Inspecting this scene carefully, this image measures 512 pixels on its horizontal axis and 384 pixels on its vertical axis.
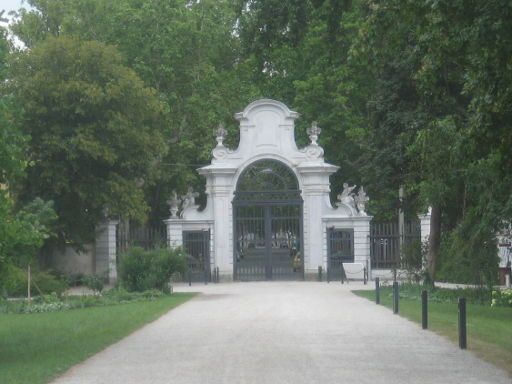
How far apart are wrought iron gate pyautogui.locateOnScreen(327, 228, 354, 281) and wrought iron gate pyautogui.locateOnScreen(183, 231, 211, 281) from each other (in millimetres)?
4761

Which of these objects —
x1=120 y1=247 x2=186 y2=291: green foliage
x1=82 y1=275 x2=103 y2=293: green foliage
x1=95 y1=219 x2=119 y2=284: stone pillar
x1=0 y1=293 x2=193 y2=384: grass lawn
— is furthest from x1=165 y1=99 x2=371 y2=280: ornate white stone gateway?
x1=0 y1=293 x2=193 y2=384: grass lawn

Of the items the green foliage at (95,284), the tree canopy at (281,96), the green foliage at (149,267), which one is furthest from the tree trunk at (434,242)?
the green foliage at (95,284)

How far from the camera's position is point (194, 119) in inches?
1980

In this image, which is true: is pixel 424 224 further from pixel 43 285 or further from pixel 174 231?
pixel 43 285

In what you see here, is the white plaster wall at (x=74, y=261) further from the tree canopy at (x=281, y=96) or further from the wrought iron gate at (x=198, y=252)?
the wrought iron gate at (x=198, y=252)

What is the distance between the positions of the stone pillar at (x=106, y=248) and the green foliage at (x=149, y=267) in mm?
7603

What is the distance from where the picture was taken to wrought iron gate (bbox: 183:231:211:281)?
42812 mm

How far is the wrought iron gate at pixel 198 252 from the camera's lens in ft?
140

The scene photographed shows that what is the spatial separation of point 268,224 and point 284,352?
26090 mm

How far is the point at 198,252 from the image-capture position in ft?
142

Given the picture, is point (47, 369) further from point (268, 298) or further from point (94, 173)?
point (94, 173)

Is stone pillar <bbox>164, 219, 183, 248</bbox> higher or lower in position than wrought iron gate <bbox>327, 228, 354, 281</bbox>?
higher

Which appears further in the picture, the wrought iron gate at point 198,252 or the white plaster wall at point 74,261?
the white plaster wall at point 74,261

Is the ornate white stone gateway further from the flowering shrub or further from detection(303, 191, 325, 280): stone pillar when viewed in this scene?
the flowering shrub
